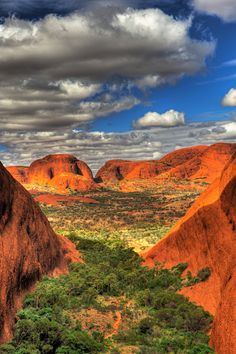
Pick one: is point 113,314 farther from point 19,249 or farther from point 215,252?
point 215,252

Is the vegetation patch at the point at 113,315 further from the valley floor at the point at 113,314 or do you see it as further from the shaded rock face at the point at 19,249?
the shaded rock face at the point at 19,249

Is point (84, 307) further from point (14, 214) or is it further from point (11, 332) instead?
point (14, 214)

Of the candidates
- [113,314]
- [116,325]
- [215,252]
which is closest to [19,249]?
[113,314]

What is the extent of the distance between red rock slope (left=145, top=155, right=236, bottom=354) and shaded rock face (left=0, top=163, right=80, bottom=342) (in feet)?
37.1

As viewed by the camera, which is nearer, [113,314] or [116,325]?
[116,325]

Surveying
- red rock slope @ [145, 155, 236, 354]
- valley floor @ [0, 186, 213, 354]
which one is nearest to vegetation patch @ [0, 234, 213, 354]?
valley floor @ [0, 186, 213, 354]

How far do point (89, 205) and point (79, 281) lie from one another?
92202mm

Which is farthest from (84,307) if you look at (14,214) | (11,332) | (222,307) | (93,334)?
(222,307)

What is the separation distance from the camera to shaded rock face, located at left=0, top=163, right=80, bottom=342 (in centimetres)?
2092

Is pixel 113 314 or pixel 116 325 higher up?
pixel 113 314

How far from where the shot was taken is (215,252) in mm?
29484

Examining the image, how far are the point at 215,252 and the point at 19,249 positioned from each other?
15.7m

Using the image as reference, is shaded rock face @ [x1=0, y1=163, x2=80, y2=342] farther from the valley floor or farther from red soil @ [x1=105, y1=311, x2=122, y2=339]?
red soil @ [x1=105, y1=311, x2=122, y2=339]

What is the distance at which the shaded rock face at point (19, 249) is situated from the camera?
2092 centimetres
